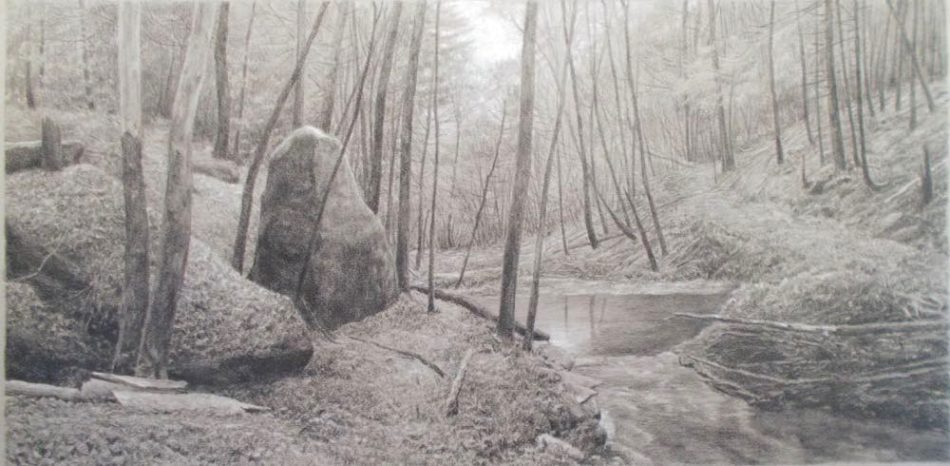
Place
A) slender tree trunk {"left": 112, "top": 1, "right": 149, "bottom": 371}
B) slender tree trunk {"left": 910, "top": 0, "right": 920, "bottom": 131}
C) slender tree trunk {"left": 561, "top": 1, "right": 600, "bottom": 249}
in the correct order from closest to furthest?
slender tree trunk {"left": 112, "top": 1, "right": 149, "bottom": 371}
slender tree trunk {"left": 910, "top": 0, "right": 920, "bottom": 131}
slender tree trunk {"left": 561, "top": 1, "right": 600, "bottom": 249}

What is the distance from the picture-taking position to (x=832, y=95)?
3574mm

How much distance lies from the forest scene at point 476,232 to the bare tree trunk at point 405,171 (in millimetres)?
24

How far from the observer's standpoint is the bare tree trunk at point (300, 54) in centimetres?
341

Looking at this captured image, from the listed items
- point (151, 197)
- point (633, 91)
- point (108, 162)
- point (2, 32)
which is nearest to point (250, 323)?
point (151, 197)

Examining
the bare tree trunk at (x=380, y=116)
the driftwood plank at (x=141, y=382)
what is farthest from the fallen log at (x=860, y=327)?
the driftwood plank at (x=141, y=382)

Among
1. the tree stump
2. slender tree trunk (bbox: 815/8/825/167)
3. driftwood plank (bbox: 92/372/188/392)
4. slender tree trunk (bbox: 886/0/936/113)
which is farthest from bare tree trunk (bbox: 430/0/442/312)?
slender tree trunk (bbox: 886/0/936/113)

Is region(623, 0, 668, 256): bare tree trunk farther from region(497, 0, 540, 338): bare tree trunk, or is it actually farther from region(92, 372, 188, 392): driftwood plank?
region(92, 372, 188, 392): driftwood plank

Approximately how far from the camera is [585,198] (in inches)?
145

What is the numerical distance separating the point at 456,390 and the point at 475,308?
578 millimetres

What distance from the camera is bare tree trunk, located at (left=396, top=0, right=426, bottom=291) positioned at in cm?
368

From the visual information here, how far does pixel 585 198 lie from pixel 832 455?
6.29 feet

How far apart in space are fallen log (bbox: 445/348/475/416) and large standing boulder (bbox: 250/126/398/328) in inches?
24.4

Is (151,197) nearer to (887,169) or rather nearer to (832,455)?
(832,455)

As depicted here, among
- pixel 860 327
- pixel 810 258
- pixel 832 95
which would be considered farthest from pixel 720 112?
pixel 860 327
